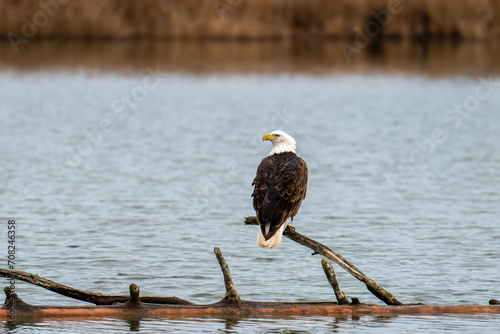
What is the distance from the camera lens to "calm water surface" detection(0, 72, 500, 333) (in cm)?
1057

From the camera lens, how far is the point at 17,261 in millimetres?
11320

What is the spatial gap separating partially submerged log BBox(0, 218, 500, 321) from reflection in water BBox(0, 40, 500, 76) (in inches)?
1033

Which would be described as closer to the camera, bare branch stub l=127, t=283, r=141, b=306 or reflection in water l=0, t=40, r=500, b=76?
bare branch stub l=127, t=283, r=141, b=306

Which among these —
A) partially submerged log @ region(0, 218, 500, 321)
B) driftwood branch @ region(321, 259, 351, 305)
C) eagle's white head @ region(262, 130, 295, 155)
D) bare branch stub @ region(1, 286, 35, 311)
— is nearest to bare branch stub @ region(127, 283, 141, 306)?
partially submerged log @ region(0, 218, 500, 321)

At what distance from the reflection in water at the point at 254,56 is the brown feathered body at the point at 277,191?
25.3m

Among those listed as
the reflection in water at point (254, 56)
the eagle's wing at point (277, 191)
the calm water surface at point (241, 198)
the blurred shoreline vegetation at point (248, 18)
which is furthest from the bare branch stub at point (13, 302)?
the blurred shoreline vegetation at point (248, 18)

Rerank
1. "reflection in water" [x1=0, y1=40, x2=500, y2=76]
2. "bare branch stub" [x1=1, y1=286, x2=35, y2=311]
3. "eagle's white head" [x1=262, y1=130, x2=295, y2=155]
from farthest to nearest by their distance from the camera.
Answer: "reflection in water" [x1=0, y1=40, x2=500, y2=76] → "eagle's white head" [x1=262, y1=130, x2=295, y2=155] → "bare branch stub" [x1=1, y1=286, x2=35, y2=311]

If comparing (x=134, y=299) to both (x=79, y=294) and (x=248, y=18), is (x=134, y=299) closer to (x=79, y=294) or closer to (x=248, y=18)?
(x=79, y=294)

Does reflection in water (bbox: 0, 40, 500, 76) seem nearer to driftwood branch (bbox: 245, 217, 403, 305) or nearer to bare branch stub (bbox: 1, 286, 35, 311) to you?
driftwood branch (bbox: 245, 217, 403, 305)

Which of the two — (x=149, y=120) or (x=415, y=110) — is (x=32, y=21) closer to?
(x=149, y=120)

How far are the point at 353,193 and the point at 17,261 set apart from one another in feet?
20.6

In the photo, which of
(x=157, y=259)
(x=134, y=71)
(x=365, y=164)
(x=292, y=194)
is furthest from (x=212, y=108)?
(x=292, y=194)

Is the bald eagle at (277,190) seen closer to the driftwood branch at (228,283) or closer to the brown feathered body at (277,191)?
the brown feathered body at (277,191)

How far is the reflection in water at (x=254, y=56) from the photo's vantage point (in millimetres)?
35594
